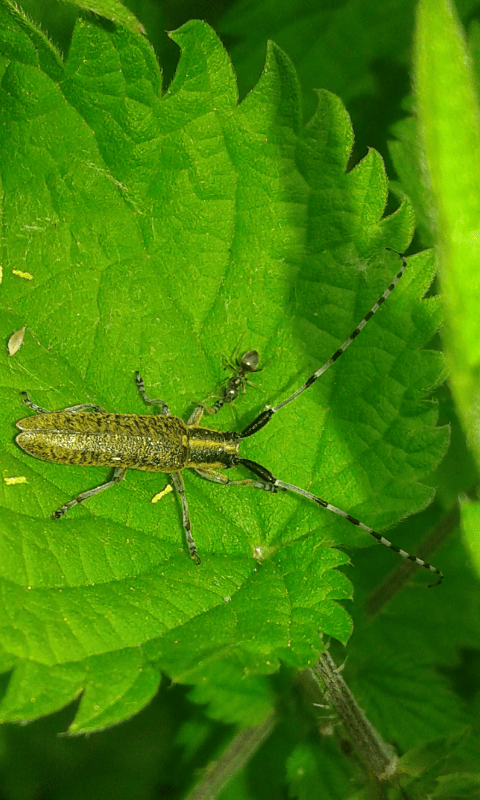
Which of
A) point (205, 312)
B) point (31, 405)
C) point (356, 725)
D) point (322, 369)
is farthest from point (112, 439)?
→ point (356, 725)

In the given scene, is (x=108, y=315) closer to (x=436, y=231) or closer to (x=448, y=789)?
(x=436, y=231)

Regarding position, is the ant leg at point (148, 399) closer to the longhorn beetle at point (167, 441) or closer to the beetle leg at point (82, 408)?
the longhorn beetle at point (167, 441)

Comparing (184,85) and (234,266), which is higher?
(184,85)

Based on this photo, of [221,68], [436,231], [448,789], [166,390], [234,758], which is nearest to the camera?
[436,231]

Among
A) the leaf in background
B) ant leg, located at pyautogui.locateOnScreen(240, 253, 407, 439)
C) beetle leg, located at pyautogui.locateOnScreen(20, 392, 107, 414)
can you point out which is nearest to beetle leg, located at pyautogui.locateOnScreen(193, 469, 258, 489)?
ant leg, located at pyautogui.locateOnScreen(240, 253, 407, 439)

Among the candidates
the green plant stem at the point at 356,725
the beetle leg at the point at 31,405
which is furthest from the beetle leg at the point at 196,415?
the green plant stem at the point at 356,725

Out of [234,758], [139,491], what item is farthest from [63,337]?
[234,758]

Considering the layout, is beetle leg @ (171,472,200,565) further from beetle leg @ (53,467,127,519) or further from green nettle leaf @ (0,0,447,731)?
beetle leg @ (53,467,127,519)
